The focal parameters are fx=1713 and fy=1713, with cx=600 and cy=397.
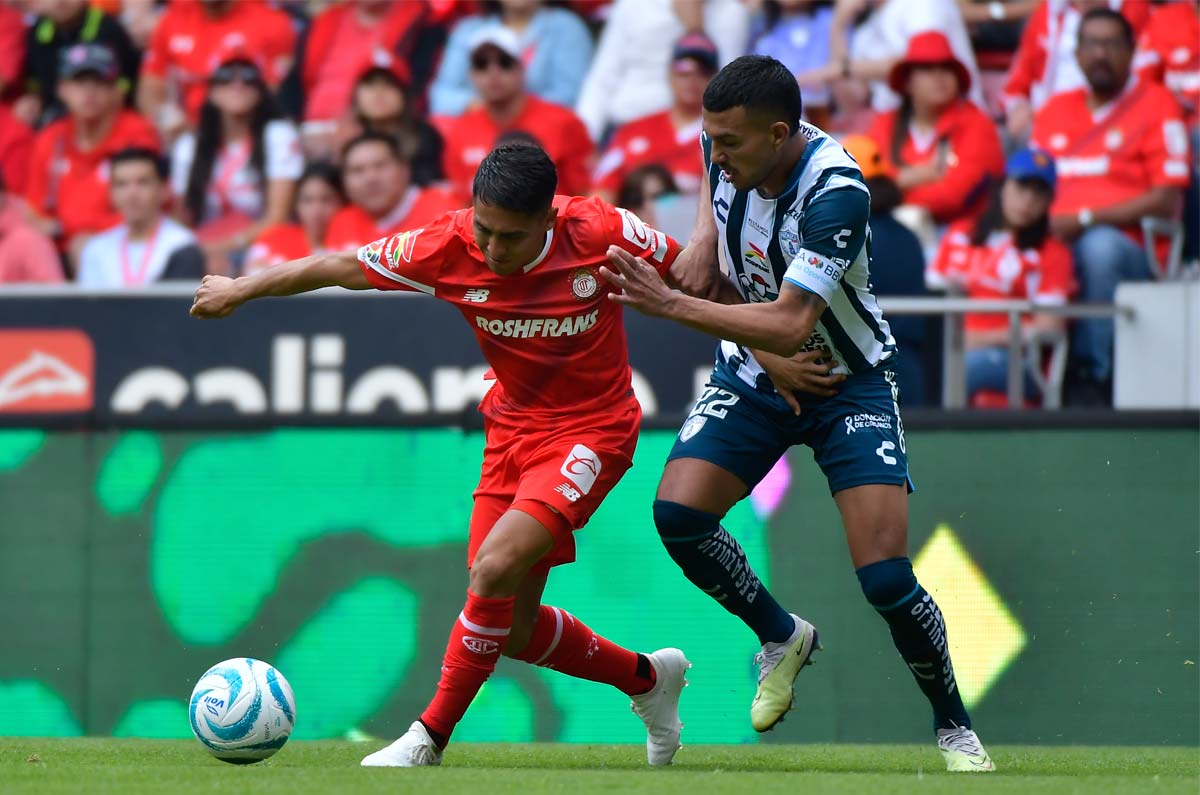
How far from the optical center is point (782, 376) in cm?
574

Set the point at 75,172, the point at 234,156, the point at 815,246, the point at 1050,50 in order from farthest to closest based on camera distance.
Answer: the point at 75,172 < the point at 234,156 < the point at 1050,50 < the point at 815,246

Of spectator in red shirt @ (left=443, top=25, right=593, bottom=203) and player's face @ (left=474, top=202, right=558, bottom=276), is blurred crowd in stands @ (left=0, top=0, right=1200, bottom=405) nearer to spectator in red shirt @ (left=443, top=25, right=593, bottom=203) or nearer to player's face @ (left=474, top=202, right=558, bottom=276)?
spectator in red shirt @ (left=443, top=25, right=593, bottom=203)

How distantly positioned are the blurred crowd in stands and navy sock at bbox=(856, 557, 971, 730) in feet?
8.81

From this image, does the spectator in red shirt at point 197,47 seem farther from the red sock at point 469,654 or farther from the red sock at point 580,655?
the red sock at point 469,654

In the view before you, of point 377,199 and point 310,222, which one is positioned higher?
point 377,199

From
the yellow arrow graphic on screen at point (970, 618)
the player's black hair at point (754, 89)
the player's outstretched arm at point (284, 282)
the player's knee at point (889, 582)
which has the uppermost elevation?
the player's black hair at point (754, 89)

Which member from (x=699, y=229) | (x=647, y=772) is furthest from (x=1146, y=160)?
(x=647, y=772)

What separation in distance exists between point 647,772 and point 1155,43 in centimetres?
661

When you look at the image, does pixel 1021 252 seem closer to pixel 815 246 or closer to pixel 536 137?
pixel 536 137

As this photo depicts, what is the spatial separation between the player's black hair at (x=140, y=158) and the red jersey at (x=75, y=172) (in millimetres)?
240

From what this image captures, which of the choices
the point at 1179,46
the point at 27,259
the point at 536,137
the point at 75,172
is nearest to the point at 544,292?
the point at 536,137

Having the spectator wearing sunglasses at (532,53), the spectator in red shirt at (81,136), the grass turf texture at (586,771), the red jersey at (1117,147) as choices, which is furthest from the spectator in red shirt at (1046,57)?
the spectator in red shirt at (81,136)

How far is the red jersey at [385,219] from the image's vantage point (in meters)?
10.7

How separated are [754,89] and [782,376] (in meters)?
1.00
